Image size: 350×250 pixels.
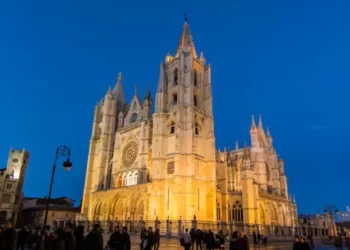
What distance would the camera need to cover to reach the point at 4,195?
51062 mm

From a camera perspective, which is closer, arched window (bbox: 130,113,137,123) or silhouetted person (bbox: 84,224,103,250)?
silhouetted person (bbox: 84,224,103,250)

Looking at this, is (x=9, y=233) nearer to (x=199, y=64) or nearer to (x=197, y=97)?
(x=197, y=97)

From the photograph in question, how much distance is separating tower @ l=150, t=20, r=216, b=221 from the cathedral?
0.36 ft

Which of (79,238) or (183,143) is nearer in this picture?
(79,238)

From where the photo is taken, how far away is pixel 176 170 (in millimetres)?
33312

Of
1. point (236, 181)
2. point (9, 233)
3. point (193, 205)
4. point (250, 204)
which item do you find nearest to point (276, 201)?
point (236, 181)

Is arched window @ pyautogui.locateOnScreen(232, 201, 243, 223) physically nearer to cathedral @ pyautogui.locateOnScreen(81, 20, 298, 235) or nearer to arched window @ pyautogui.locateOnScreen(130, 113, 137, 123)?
cathedral @ pyautogui.locateOnScreen(81, 20, 298, 235)

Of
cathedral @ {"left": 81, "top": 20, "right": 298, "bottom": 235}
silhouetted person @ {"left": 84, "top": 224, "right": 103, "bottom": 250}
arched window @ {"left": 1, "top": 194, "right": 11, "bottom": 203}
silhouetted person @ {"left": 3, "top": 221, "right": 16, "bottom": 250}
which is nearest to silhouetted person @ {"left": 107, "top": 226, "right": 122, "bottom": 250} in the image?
silhouetted person @ {"left": 84, "top": 224, "right": 103, "bottom": 250}

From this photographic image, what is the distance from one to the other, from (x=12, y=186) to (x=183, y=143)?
36363mm

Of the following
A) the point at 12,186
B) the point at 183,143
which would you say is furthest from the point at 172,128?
the point at 12,186

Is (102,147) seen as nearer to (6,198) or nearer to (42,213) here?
(42,213)

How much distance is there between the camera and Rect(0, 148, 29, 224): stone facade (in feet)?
165

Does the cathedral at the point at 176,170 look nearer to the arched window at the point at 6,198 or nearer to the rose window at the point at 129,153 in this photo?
the rose window at the point at 129,153

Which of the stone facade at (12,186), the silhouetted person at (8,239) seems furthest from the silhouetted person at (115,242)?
the stone facade at (12,186)
